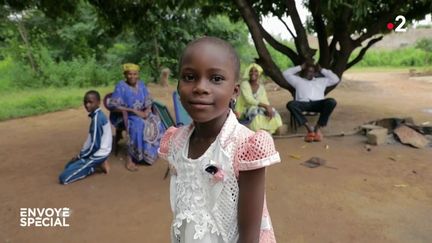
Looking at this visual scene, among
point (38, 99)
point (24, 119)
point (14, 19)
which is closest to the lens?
point (24, 119)

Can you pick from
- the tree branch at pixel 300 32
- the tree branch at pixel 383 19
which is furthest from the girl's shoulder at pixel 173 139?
the tree branch at pixel 383 19

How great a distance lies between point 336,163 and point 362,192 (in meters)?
0.94

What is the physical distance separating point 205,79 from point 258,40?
529 centimetres

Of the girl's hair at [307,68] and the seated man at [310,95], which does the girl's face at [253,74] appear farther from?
the girl's hair at [307,68]

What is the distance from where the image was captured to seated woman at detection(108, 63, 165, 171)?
15.4ft

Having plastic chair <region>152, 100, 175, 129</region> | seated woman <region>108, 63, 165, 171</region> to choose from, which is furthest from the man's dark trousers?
seated woman <region>108, 63, 165, 171</region>

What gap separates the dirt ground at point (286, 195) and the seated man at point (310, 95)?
338mm

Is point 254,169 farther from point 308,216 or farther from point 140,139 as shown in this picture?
point 140,139

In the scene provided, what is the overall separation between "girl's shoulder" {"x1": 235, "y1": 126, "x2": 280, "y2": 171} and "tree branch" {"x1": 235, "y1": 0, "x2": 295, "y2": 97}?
204 inches

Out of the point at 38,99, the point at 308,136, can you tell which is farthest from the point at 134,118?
the point at 38,99

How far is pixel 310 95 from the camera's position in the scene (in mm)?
6141

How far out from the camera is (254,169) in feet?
3.52

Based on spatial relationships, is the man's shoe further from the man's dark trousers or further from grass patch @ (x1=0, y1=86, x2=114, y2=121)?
grass patch @ (x1=0, y1=86, x2=114, y2=121)

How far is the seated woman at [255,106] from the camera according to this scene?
18.7 ft
